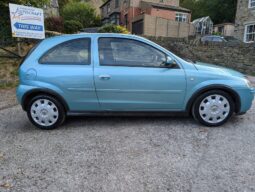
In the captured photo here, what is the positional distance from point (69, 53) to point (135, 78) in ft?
4.14

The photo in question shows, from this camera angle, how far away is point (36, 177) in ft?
9.65

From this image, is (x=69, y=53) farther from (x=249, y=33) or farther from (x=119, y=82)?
(x=249, y=33)

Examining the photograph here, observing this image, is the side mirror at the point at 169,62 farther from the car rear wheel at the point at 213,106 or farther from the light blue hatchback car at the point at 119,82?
the car rear wheel at the point at 213,106

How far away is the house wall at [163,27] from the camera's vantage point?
24.4 metres

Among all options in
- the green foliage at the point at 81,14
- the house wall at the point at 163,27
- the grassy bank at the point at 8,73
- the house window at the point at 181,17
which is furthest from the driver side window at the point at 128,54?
the house window at the point at 181,17

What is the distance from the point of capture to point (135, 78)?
4215 millimetres

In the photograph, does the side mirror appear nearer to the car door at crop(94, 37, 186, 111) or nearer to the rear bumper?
the car door at crop(94, 37, 186, 111)

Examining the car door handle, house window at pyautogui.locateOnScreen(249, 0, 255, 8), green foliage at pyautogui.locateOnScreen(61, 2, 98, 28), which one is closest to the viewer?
the car door handle

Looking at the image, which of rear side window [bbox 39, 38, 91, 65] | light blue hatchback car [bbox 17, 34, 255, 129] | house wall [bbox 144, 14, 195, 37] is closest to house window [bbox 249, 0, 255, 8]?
house wall [bbox 144, 14, 195, 37]

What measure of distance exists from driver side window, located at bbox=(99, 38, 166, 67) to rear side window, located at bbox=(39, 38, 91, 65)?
0.28m

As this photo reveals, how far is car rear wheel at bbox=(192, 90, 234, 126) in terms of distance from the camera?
4285 millimetres

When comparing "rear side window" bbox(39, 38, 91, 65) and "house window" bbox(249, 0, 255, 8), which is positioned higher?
"house window" bbox(249, 0, 255, 8)

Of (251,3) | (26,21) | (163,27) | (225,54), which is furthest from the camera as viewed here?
(163,27)

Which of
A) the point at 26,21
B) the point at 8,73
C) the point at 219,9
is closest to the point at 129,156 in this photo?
the point at 8,73
